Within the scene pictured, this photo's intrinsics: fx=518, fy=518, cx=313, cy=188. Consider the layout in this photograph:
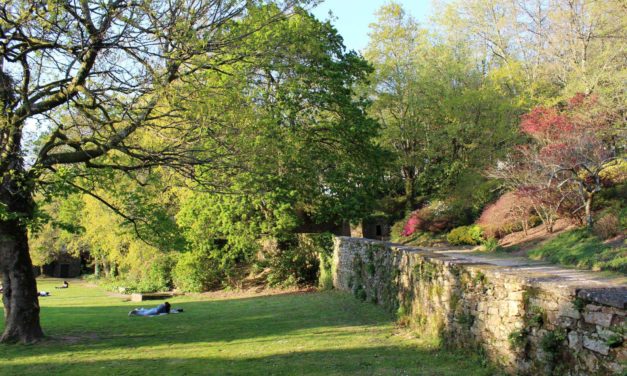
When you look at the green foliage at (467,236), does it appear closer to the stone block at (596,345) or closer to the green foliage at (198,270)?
the green foliage at (198,270)

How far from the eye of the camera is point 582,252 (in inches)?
581

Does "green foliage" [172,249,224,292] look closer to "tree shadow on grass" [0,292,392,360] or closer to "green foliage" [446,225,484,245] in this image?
"tree shadow on grass" [0,292,392,360]

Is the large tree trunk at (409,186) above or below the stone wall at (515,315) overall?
above

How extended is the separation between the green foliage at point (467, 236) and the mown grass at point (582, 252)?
14.3ft

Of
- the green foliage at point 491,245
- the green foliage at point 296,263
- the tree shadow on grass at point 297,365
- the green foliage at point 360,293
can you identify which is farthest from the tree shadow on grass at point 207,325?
the green foliage at point 491,245

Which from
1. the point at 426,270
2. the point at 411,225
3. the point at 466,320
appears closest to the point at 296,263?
the point at 411,225

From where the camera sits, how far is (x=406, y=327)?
9359mm

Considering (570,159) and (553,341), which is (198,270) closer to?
(570,159)

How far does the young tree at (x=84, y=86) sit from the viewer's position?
7910 millimetres

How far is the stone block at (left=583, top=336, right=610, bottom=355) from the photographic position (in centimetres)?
427

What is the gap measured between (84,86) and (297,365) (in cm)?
557

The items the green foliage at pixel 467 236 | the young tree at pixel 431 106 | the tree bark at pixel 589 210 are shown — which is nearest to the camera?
the tree bark at pixel 589 210

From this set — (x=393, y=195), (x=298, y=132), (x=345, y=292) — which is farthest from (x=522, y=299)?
(x=393, y=195)

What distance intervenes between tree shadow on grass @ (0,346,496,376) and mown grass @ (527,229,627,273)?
7335 millimetres
